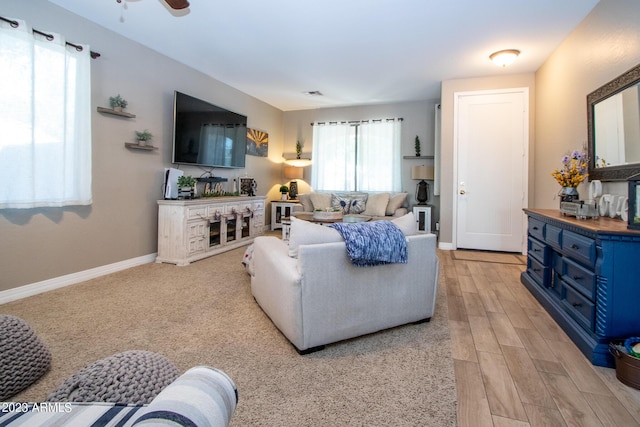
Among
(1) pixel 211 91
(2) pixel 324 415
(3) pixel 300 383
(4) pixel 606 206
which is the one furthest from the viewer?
(1) pixel 211 91

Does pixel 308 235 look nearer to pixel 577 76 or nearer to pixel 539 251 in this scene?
pixel 539 251

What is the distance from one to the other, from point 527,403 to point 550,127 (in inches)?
143

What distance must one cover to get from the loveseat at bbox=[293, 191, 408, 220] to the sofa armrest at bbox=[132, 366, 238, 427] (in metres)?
4.84

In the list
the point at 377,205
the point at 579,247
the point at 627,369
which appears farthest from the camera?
the point at 377,205

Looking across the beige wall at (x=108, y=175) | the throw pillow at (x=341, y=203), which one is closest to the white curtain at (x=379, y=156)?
the throw pillow at (x=341, y=203)

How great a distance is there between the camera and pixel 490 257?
14.3 ft

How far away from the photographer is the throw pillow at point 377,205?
5.54m

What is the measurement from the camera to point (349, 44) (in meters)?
3.62

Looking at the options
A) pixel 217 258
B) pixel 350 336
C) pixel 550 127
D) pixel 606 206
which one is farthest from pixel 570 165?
pixel 217 258

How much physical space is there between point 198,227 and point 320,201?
246 centimetres

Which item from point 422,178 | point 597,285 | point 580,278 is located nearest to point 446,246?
point 422,178

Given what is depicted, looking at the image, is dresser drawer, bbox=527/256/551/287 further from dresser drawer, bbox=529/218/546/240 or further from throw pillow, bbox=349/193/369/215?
throw pillow, bbox=349/193/369/215

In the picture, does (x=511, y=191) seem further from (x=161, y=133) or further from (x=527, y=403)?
(x=161, y=133)

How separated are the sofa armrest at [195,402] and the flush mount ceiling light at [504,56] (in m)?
4.49
